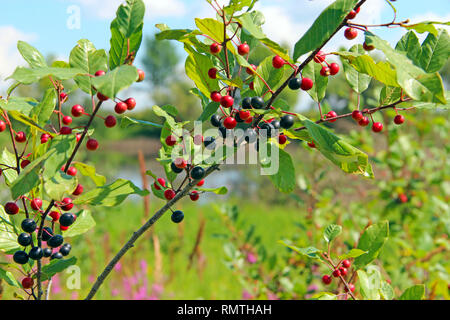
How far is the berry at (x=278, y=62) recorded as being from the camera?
34.7 inches

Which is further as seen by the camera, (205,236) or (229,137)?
(205,236)

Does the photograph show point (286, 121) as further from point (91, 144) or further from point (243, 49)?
point (91, 144)

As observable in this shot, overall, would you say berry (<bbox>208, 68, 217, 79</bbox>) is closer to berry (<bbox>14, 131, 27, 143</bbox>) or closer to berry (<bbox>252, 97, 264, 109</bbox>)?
berry (<bbox>252, 97, 264, 109</bbox>)

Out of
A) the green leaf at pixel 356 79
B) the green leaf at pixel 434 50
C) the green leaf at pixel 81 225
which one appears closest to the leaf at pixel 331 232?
the green leaf at pixel 356 79

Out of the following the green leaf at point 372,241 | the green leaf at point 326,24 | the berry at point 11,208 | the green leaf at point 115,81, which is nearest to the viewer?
the green leaf at point 115,81

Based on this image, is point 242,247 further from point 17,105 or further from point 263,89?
point 17,105

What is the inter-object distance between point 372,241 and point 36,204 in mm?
906

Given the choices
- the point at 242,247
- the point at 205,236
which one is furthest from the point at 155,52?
the point at 242,247

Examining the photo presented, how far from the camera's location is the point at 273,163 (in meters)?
0.89

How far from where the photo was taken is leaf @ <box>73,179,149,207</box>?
3.05 ft

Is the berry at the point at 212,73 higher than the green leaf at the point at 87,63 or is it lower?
higher

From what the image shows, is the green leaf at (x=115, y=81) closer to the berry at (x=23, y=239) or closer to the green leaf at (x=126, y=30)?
the green leaf at (x=126, y=30)

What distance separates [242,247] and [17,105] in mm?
1883

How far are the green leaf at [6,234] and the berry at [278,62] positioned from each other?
2.52 feet
